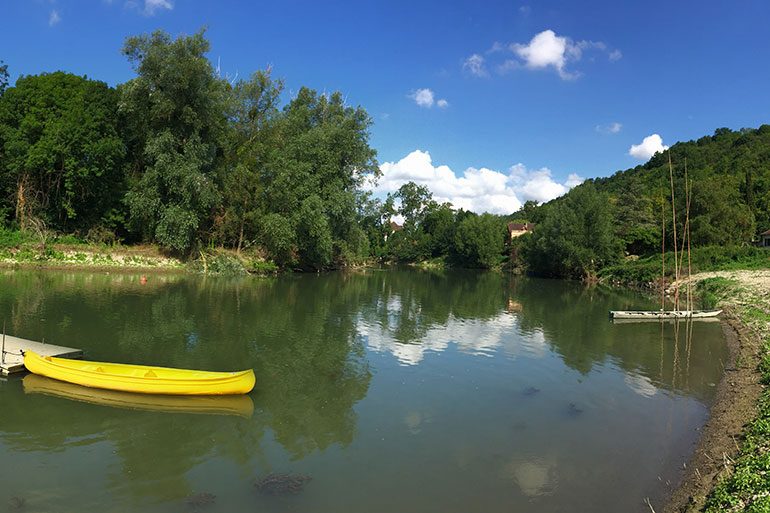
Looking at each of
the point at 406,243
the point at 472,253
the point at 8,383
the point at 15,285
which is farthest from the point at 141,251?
the point at 406,243

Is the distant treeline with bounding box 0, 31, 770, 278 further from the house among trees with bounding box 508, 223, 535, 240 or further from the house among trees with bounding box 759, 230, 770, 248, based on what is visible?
the house among trees with bounding box 508, 223, 535, 240

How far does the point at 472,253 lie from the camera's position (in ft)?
331

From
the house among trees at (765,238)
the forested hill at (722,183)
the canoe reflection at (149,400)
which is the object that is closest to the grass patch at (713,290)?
the forested hill at (722,183)

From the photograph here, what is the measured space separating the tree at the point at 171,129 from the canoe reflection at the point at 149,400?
33.6 metres

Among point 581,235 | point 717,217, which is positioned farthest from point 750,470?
point 717,217

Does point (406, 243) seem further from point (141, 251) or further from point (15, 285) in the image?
point (15, 285)

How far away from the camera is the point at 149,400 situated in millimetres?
11688

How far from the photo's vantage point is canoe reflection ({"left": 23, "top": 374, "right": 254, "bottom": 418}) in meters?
11.4

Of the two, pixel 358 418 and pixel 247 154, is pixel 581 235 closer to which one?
pixel 247 154

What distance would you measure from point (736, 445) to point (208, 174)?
149 feet

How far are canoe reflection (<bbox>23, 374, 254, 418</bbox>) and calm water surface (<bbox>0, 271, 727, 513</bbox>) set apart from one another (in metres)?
0.07

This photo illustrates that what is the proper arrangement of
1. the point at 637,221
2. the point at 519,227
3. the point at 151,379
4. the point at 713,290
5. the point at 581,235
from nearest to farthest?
the point at 151,379 < the point at 713,290 < the point at 581,235 < the point at 637,221 < the point at 519,227

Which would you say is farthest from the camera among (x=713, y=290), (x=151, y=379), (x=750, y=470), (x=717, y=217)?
(x=717, y=217)

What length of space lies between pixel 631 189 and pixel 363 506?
289 ft
